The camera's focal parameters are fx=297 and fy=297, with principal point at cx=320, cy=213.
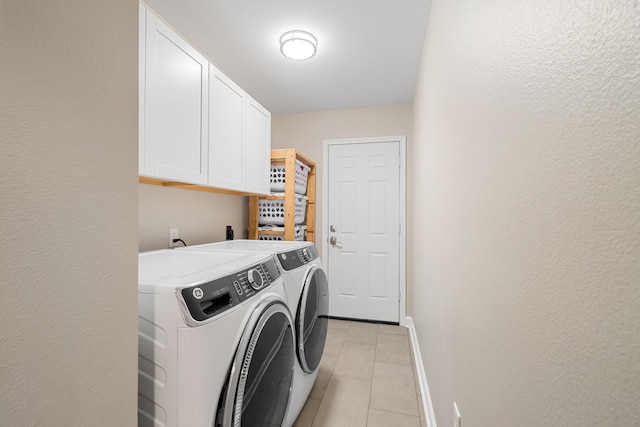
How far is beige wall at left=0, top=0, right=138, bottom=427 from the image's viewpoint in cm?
46

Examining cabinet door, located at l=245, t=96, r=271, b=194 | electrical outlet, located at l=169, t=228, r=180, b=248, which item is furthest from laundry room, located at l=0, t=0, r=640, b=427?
cabinet door, located at l=245, t=96, r=271, b=194

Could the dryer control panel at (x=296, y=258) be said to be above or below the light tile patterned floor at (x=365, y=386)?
above

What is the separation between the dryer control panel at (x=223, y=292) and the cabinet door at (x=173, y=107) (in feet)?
2.13

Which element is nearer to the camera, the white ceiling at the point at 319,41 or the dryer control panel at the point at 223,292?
the dryer control panel at the point at 223,292

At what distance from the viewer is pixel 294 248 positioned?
176 cm

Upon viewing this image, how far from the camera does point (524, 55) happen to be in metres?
0.54

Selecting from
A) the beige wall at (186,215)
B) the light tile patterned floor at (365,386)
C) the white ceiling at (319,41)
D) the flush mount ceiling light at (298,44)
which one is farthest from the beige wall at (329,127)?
the flush mount ceiling light at (298,44)

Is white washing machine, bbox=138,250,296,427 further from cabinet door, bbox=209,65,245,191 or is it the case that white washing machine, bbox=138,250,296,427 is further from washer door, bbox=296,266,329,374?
cabinet door, bbox=209,65,245,191

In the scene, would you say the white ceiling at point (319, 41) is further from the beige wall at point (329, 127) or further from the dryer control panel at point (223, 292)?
the dryer control panel at point (223, 292)

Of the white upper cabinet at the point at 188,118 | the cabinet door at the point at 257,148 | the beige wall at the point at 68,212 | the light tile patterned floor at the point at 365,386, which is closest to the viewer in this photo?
the beige wall at the point at 68,212

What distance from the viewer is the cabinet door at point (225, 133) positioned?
69.6 inches

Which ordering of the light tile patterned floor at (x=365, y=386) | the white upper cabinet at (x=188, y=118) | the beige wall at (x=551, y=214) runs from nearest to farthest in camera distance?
the beige wall at (x=551, y=214) < the white upper cabinet at (x=188, y=118) < the light tile patterned floor at (x=365, y=386)

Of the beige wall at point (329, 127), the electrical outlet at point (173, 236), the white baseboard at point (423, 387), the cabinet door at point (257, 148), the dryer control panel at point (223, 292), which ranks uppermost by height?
the beige wall at point (329, 127)

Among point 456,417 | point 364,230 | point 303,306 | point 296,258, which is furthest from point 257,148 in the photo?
point 456,417
